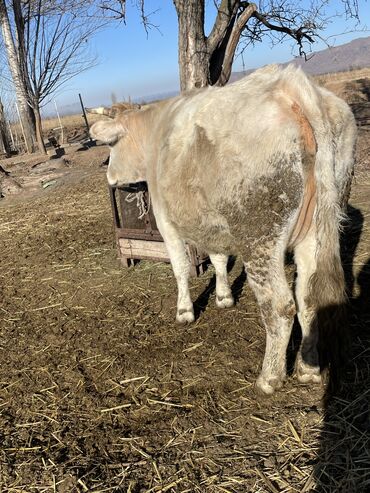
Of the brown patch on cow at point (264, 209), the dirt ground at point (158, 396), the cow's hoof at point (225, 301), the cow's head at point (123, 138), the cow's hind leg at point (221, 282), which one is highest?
the cow's head at point (123, 138)

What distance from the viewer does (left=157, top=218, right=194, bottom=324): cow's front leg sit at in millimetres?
4477

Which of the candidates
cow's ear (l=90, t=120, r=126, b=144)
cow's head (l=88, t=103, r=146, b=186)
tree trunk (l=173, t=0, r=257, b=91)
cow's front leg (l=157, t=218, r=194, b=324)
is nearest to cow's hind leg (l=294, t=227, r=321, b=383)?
cow's front leg (l=157, t=218, r=194, b=324)

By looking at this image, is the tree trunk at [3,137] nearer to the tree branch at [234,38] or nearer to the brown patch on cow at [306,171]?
the tree branch at [234,38]

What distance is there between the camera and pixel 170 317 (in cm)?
484

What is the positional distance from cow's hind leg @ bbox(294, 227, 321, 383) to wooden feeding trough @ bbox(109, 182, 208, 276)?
2.20 meters

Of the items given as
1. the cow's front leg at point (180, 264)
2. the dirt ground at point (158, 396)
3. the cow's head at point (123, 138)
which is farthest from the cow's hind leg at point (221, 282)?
the cow's head at point (123, 138)

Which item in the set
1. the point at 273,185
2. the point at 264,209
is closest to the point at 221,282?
the point at 264,209

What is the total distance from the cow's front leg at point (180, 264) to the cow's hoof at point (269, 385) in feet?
4.47

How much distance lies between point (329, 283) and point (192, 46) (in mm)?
5234

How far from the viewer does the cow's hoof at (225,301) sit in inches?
191

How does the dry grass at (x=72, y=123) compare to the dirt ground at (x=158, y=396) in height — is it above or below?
above

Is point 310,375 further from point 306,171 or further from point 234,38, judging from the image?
point 234,38

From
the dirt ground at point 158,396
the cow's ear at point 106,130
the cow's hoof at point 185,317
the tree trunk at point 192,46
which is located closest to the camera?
the dirt ground at point 158,396

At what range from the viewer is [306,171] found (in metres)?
3.03
